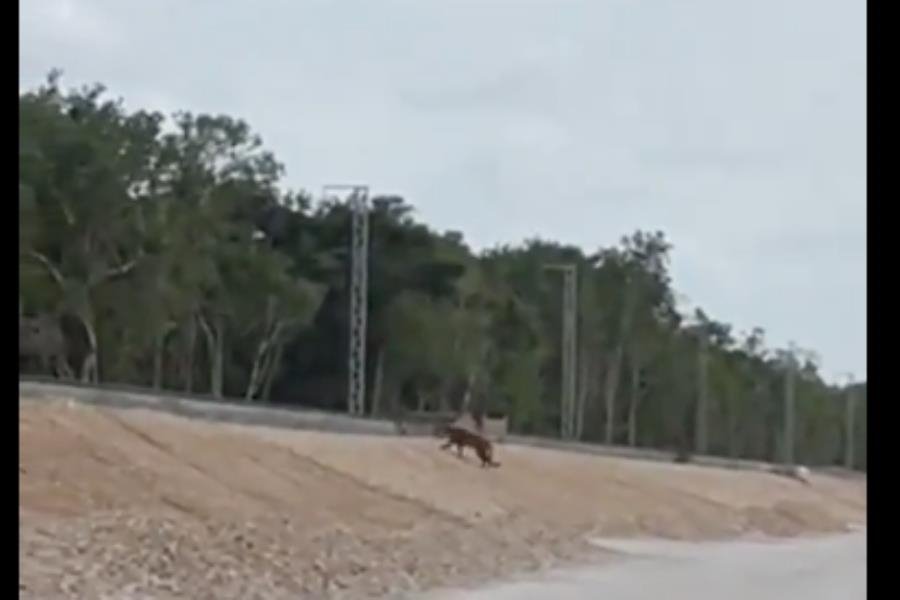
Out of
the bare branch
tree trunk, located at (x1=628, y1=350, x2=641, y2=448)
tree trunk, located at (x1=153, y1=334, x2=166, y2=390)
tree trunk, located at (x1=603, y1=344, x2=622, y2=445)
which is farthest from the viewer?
tree trunk, located at (x1=628, y1=350, x2=641, y2=448)

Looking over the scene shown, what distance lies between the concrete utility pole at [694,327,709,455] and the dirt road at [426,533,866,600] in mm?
32280

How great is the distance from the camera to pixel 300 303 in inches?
1585

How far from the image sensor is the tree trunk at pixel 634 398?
53934 mm

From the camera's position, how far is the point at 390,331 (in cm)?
4325

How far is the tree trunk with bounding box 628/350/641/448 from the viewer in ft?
177

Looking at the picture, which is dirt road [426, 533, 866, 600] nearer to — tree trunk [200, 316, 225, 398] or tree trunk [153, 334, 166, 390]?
tree trunk [153, 334, 166, 390]

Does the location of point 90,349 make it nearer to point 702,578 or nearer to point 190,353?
point 190,353

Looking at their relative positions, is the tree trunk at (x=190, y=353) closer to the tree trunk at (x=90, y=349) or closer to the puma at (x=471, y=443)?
the tree trunk at (x=90, y=349)

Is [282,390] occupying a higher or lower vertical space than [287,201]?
lower

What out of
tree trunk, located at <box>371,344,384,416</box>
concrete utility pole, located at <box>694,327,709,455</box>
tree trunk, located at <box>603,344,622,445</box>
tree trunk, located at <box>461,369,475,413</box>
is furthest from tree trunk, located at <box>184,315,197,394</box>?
concrete utility pole, located at <box>694,327,709,455</box>

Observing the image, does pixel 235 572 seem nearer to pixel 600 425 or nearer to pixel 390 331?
pixel 390 331
